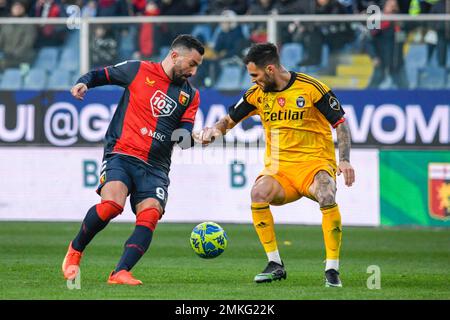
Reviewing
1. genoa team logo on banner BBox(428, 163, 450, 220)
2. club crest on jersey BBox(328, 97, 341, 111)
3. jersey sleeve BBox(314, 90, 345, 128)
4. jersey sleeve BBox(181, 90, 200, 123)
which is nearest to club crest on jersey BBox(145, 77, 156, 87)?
jersey sleeve BBox(181, 90, 200, 123)

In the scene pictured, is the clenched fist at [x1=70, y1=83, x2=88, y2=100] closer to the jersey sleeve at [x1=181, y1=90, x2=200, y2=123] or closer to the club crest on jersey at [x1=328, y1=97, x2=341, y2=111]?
the jersey sleeve at [x1=181, y1=90, x2=200, y2=123]

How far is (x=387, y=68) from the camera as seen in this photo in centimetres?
1873

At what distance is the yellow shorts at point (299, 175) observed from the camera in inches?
417

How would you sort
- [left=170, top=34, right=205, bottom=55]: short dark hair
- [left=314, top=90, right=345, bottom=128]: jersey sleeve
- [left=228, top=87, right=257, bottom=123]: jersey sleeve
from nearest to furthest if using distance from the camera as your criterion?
1. [left=170, top=34, right=205, bottom=55]: short dark hair
2. [left=314, top=90, right=345, bottom=128]: jersey sleeve
3. [left=228, top=87, right=257, bottom=123]: jersey sleeve

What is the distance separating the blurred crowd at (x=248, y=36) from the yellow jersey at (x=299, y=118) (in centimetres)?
808

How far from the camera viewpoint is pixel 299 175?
1066 centimetres

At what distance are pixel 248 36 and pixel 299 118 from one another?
8.76 meters

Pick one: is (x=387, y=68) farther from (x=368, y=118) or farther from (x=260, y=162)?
(x=260, y=162)

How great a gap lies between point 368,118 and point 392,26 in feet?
5.36

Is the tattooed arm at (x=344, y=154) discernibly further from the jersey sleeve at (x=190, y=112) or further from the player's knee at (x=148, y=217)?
the player's knee at (x=148, y=217)

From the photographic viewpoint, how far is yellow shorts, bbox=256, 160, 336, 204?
417 inches

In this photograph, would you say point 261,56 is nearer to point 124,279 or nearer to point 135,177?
point 135,177

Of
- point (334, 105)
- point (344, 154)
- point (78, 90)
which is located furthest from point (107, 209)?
point (334, 105)
